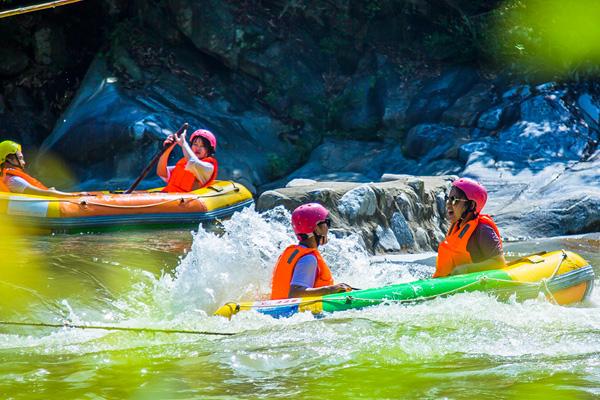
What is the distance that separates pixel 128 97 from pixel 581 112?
8079 mm

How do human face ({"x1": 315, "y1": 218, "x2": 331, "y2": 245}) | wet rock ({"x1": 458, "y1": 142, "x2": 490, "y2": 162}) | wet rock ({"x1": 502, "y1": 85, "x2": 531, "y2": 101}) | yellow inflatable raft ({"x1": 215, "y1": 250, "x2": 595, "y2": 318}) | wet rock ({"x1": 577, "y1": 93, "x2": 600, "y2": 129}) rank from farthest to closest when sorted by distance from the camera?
wet rock ({"x1": 502, "y1": 85, "x2": 531, "y2": 101}), wet rock ({"x1": 577, "y1": 93, "x2": 600, "y2": 129}), wet rock ({"x1": 458, "y1": 142, "x2": 490, "y2": 162}), human face ({"x1": 315, "y1": 218, "x2": 331, "y2": 245}), yellow inflatable raft ({"x1": 215, "y1": 250, "x2": 595, "y2": 318})

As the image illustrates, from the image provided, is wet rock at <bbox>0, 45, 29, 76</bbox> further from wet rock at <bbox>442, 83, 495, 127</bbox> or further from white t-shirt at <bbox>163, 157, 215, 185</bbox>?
wet rock at <bbox>442, 83, 495, 127</bbox>

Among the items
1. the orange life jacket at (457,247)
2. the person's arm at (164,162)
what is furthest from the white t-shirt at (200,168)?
the orange life jacket at (457,247)

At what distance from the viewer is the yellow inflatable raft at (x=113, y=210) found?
34.6 feet

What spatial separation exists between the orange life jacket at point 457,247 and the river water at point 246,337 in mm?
591

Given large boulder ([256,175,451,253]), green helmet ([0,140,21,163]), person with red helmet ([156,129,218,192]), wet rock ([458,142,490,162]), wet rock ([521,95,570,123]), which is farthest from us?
wet rock ([521,95,570,123])

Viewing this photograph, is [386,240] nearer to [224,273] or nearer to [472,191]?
[224,273]

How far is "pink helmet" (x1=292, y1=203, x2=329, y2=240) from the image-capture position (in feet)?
22.7

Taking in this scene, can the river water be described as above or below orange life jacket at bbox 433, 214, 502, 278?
below

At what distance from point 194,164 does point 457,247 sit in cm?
500

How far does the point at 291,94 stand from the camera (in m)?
18.2

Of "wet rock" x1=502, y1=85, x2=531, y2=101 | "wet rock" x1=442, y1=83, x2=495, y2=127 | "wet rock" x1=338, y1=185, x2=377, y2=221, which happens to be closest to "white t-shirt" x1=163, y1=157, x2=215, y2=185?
"wet rock" x1=338, y1=185, x2=377, y2=221

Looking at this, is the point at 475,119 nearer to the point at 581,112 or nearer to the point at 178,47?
the point at 581,112

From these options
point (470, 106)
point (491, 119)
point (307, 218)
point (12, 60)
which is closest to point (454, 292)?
point (307, 218)
